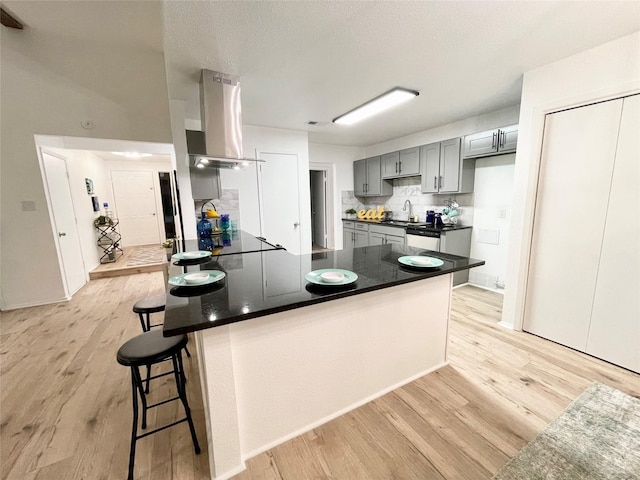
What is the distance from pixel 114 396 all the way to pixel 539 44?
4.07m

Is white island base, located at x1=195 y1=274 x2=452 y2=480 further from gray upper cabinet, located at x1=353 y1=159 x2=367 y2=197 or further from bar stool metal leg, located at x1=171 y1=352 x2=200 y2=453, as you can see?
gray upper cabinet, located at x1=353 y1=159 x2=367 y2=197

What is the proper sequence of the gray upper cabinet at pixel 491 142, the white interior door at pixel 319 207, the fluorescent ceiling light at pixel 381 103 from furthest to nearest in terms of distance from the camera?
the white interior door at pixel 319 207
the gray upper cabinet at pixel 491 142
the fluorescent ceiling light at pixel 381 103

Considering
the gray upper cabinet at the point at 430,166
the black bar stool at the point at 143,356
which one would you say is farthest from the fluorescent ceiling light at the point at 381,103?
the black bar stool at the point at 143,356

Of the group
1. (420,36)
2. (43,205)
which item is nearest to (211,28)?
(420,36)

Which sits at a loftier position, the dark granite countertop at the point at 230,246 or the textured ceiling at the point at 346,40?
the textured ceiling at the point at 346,40

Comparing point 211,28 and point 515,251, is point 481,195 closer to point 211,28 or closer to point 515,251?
point 515,251

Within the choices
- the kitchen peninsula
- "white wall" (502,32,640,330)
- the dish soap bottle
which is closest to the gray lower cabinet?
"white wall" (502,32,640,330)

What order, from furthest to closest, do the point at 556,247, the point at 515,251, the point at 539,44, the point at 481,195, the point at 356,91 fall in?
the point at 481,195 < the point at 356,91 < the point at 515,251 < the point at 556,247 < the point at 539,44

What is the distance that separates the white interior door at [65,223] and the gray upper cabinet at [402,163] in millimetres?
5137

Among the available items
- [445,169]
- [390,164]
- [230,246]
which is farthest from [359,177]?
[230,246]

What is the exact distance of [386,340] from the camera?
171cm

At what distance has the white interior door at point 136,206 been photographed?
6828 mm

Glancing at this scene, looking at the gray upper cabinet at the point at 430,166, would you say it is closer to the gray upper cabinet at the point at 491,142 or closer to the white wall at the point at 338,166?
the gray upper cabinet at the point at 491,142

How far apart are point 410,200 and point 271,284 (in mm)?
4099
